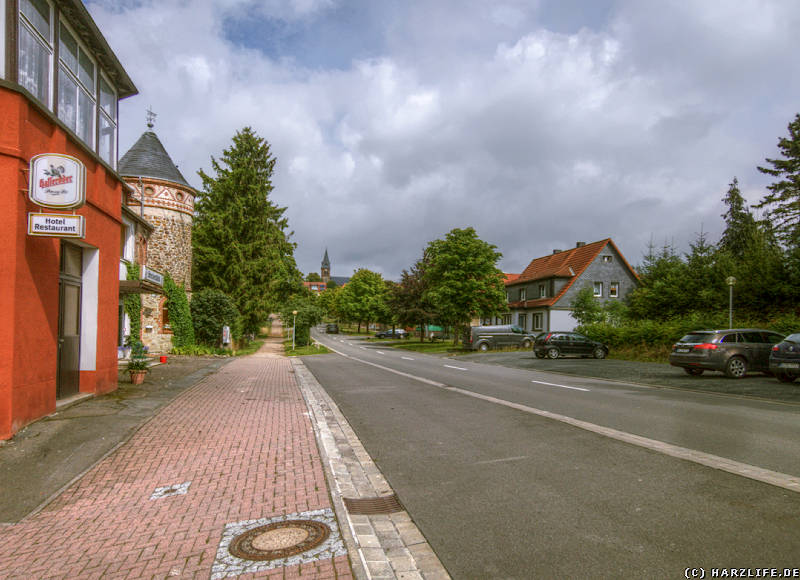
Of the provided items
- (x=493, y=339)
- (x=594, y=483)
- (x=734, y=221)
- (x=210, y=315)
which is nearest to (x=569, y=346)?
(x=493, y=339)

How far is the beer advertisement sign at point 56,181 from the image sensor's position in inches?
289

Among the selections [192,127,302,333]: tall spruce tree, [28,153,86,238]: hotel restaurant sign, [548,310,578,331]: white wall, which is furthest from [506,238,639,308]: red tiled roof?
[28,153,86,238]: hotel restaurant sign

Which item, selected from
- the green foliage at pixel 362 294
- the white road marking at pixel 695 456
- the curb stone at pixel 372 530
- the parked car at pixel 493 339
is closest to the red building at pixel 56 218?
the curb stone at pixel 372 530

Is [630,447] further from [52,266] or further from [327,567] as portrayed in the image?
[52,266]

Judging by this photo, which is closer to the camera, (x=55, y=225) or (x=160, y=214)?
(x=55, y=225)

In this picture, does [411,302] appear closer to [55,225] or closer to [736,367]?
[736,367]

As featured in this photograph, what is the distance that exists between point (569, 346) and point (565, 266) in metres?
21.3

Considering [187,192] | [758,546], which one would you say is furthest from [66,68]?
[187,192]

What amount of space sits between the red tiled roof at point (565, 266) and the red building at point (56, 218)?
127 feet

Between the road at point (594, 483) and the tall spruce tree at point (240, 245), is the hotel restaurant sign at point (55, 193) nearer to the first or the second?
the road at point (594, 483)

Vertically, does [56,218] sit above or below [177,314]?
above

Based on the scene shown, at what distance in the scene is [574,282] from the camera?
44344 millimetres

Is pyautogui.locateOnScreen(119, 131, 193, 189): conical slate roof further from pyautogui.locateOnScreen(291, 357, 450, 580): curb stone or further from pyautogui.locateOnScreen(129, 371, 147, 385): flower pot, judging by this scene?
pyautogui.locateOnScreen(291, 357, 450, 580): curb stone

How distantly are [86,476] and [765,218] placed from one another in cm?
4590
